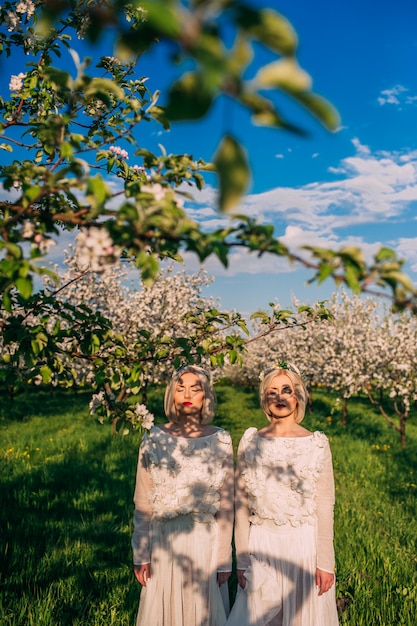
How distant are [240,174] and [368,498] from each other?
307 inches

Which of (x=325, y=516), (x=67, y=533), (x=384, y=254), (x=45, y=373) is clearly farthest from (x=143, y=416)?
(x=67, y=533)

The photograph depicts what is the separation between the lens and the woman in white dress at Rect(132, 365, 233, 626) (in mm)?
3361

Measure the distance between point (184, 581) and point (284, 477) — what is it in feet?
3.35

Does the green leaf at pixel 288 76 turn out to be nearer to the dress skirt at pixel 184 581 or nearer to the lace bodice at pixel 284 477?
the lace bodice at pixel 284 477

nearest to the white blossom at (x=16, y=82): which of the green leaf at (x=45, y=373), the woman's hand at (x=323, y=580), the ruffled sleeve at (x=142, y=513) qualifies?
the green leaf at (x=45, y=373)

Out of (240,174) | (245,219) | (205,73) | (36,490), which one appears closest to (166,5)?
(205,73)

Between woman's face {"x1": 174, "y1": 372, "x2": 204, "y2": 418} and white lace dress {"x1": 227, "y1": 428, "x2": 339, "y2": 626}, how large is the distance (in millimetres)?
554

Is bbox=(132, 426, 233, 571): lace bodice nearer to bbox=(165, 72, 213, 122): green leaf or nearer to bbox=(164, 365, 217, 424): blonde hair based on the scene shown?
bbox=(164, 365, 217, 424): blonde hair

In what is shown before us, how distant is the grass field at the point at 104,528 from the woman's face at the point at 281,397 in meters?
2.08

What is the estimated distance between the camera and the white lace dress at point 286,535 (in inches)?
128

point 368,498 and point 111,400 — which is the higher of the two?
point 111,400

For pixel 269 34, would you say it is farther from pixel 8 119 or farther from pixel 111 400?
pixel 8 119

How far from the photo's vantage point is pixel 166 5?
65cm

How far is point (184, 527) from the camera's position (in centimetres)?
344
